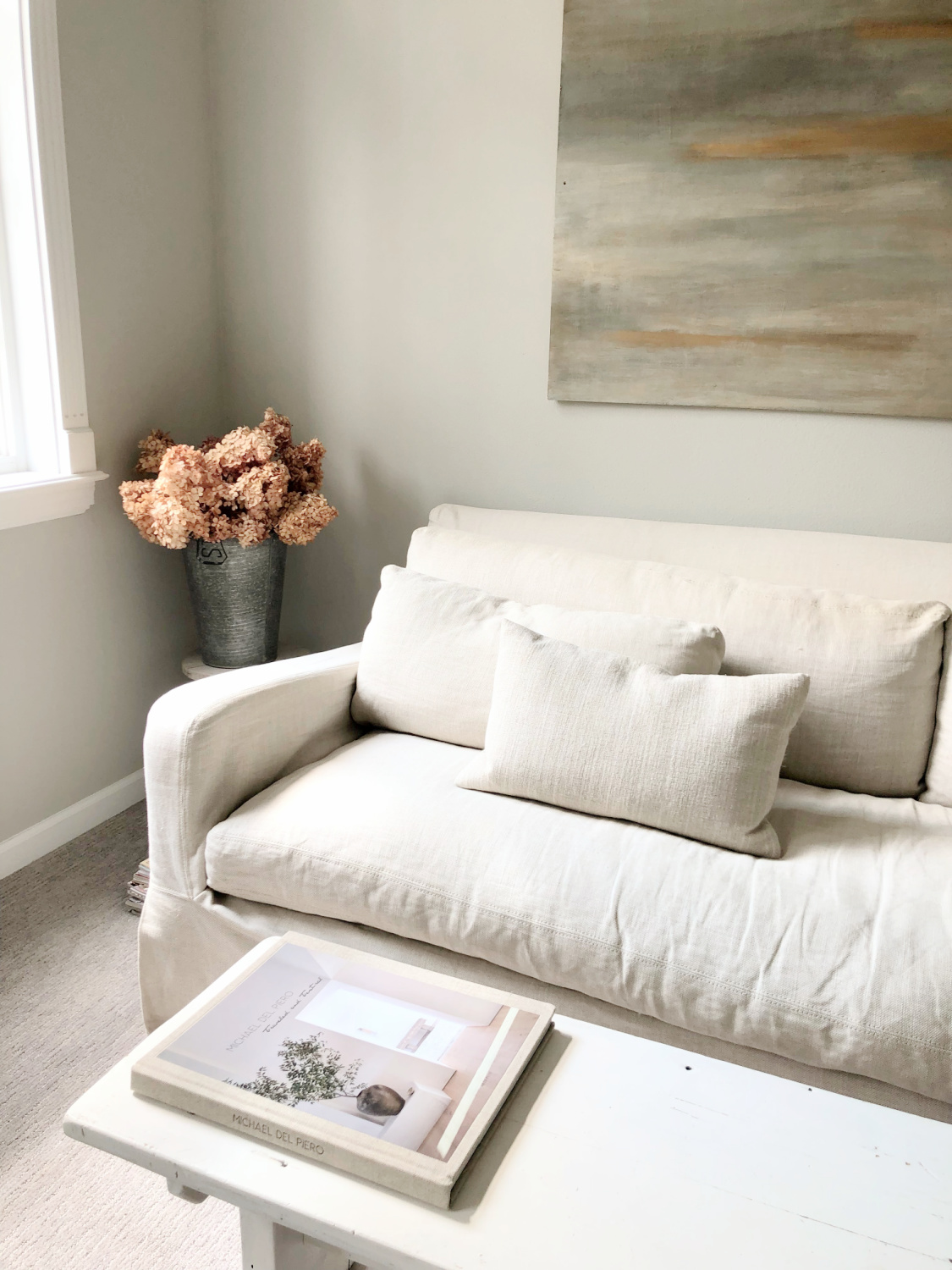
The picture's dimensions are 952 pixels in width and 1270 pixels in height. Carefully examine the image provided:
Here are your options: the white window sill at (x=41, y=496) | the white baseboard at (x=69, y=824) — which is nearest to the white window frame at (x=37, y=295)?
the white window sill at (x=41, y=496)

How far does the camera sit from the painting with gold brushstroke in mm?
1913

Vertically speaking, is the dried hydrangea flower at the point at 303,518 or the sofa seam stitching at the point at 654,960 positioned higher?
the dried hydrangea flower at the point at 303,518

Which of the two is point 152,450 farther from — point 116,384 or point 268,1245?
point 268,1245

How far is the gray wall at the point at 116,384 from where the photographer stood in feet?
7.15

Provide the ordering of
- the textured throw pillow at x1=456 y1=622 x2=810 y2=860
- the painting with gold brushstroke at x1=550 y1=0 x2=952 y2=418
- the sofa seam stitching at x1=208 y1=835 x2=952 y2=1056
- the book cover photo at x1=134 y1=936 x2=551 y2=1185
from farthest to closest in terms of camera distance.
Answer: the painting with gold brushstroke at x1=550 y1=0 x2=952 y2=418
the textured throw pillow at x1=456 y1=622 x2=810 y2=860
the sofa seam stitching at x1=208 y1=835 x2=952 y2=1056
the book cover photo at x1=134 y1=936 x2=551 y2=1185

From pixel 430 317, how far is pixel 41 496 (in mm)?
1031

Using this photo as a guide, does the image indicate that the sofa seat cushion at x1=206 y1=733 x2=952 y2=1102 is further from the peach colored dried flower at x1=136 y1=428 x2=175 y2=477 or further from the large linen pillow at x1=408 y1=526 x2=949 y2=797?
the peach colored dried flower at x1=136 y1=428 x2=175 y2=477

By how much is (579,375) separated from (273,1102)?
5.85ft

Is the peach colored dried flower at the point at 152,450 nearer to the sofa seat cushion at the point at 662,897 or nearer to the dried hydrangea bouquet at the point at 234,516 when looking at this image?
the dried hydrangea bouquet at the point at 234,516

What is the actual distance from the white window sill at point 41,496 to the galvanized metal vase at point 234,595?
0.27 m

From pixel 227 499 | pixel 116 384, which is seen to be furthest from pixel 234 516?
pixel 116 384

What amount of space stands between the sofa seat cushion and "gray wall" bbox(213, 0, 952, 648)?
0.83 m

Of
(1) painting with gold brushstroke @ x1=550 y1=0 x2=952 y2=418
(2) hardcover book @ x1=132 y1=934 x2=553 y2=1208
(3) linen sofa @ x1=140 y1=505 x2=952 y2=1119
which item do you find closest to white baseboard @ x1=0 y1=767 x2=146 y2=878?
(3) linen sofa @ x1=140 y1=505 x2=952 y2=1119

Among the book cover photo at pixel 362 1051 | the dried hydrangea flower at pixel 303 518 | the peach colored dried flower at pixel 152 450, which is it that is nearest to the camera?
the book cover photo at pixel 362 1051
